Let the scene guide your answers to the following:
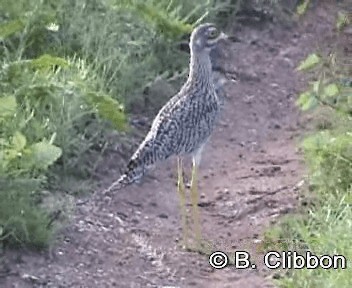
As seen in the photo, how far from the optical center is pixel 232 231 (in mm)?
7320

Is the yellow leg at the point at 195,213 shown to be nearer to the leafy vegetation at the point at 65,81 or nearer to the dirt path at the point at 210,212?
the dirt path at the point at 210,212

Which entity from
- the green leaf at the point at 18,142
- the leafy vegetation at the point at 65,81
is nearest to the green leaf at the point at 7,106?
the leafy vegetation at the point at 65,81

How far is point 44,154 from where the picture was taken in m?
6.59

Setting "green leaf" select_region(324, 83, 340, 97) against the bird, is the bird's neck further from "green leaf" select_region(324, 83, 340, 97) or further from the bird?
"green leaf" select_region(324, 83, 340, 97)

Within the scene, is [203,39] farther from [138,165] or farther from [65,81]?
[138,165]

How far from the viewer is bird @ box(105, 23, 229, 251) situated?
7.02m

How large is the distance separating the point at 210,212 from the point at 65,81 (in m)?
1.35

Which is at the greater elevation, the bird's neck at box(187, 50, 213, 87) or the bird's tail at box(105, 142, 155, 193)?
the bird's neck at box(187, 50, 213, 87)

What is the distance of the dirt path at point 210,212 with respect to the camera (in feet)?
21.3

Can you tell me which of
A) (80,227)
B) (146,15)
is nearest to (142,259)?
(80,227)

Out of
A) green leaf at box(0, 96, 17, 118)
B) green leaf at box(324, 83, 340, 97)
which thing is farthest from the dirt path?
green leaf at box(324, 83, 340, 97)

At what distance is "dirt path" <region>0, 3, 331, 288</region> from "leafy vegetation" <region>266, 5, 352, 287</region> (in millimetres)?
216

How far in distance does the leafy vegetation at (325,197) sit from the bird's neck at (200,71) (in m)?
0.65

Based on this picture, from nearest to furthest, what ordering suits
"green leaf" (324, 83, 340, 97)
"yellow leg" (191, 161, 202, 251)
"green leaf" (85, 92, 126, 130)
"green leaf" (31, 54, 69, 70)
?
"green leaf" (324, 83, 340, 97) → "yellow leg" (191, 161, 202, 251) → "green leaf" (31, 54, 69, 70) → "green leaf" (85, 92, 126, 130)
